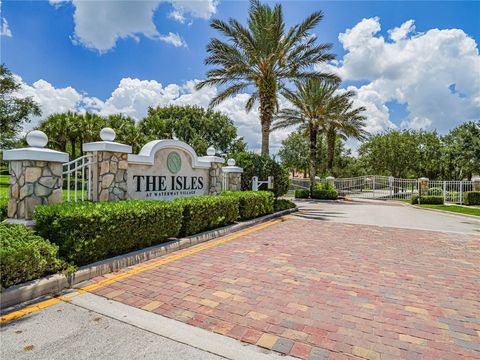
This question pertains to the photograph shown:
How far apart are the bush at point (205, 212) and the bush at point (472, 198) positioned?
1871 cm

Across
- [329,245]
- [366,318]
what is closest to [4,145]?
[329,245]

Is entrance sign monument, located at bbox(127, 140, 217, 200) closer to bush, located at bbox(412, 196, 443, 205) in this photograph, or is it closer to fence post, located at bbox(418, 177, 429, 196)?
bush, located at bbox(412, 196, 443, 205)

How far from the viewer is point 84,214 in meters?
4.60

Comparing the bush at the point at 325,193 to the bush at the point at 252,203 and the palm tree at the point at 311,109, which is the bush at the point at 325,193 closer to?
the palm tree at the point at 311,109

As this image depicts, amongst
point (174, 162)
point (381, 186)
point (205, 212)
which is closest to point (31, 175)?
point (205, 212)

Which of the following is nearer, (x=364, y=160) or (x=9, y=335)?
(x=9, y=335)

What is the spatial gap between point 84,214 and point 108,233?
0.52 m

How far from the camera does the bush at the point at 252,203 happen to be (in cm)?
965

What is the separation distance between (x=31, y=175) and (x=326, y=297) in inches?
187

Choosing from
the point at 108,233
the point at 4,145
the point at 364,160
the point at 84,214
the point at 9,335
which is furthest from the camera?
the point at 364,160

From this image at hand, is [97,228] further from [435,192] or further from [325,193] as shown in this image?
[435,192]

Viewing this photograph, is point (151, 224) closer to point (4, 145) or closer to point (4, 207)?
point (4, 207)

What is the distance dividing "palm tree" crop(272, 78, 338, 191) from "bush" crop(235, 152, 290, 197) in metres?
10.0

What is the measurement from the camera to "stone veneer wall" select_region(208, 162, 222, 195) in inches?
394
